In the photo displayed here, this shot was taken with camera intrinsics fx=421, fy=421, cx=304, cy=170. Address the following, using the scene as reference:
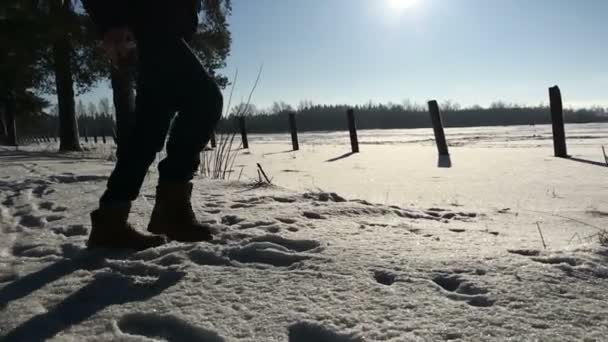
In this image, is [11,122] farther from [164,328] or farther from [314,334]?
[314,334]

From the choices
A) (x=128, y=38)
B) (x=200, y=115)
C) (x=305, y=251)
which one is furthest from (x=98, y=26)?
(x=305, y=251)

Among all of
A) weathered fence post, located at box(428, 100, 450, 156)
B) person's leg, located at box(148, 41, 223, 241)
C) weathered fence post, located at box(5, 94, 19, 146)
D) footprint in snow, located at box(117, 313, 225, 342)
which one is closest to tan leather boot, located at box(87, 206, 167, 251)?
person's leg, located at box(148, 41, 223, 241)

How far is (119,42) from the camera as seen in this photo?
138cm

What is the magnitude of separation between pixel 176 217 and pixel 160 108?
1.24 ft

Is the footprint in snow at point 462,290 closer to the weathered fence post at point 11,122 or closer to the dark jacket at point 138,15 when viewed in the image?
the dark jacket at point 138,15

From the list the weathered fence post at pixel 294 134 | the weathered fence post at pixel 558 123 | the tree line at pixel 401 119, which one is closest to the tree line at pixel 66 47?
the weathered fence post at pixel 294 134

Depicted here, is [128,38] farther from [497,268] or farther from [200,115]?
[497,268]

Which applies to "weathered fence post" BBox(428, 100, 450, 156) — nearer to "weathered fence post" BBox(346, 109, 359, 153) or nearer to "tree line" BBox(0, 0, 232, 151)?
"weathered fence post" BBox(346, 109, 359, 153)

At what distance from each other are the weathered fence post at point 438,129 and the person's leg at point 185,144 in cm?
551

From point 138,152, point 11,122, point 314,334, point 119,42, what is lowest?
point 314,334

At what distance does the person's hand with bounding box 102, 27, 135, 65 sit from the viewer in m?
1.37

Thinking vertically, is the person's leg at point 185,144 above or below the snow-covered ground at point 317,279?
above

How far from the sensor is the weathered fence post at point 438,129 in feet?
21.4

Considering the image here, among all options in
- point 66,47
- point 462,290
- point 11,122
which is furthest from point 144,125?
point 11,122
